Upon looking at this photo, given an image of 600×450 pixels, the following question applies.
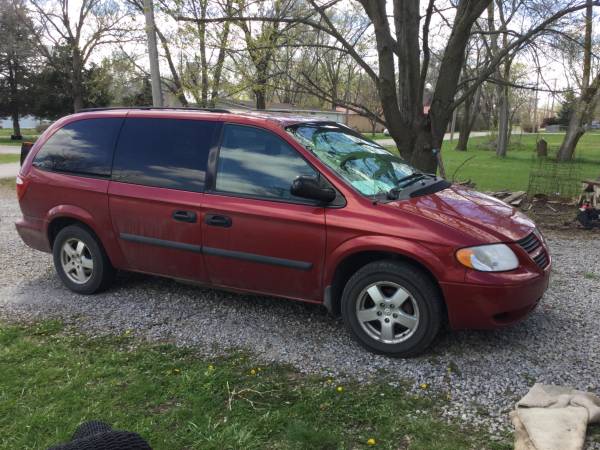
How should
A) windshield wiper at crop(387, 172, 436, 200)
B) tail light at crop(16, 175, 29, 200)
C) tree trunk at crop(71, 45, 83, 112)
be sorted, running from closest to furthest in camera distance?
windshield wiper at crop(387, 172, 436, 200) < tail light at crop(16, 175, 29, 200) < tree trunk at crop(71, 45, 83, 112)

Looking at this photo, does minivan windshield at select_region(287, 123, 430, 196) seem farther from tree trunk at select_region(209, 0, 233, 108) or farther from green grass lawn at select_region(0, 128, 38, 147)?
green grass lawn at select_region(0, 128, 38, 147)

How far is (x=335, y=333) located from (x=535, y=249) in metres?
1.65

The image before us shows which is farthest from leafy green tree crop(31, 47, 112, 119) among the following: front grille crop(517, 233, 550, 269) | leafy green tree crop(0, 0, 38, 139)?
front grille crop(517, 233, 550, 269)

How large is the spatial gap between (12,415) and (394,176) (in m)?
3.24

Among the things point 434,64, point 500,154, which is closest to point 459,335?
point 434,64

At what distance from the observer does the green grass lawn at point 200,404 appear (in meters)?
2.84

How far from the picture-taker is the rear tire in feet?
16.2

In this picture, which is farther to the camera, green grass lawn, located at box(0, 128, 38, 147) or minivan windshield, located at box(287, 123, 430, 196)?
green grass lawn, located at box(0, 128, 38, 147)

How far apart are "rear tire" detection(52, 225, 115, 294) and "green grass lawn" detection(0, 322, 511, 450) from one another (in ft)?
3.69

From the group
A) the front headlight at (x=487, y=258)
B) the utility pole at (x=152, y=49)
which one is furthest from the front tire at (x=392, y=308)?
the utility pole at (x=152, y=49)

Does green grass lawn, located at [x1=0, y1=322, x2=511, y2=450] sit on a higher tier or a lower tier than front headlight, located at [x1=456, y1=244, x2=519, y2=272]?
lower

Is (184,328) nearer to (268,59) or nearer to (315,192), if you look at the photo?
(315,192)

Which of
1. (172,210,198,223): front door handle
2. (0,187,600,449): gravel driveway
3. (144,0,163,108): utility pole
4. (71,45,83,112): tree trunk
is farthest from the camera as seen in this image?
(71,45,83,112): tree trunk

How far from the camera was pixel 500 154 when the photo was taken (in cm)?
2773
